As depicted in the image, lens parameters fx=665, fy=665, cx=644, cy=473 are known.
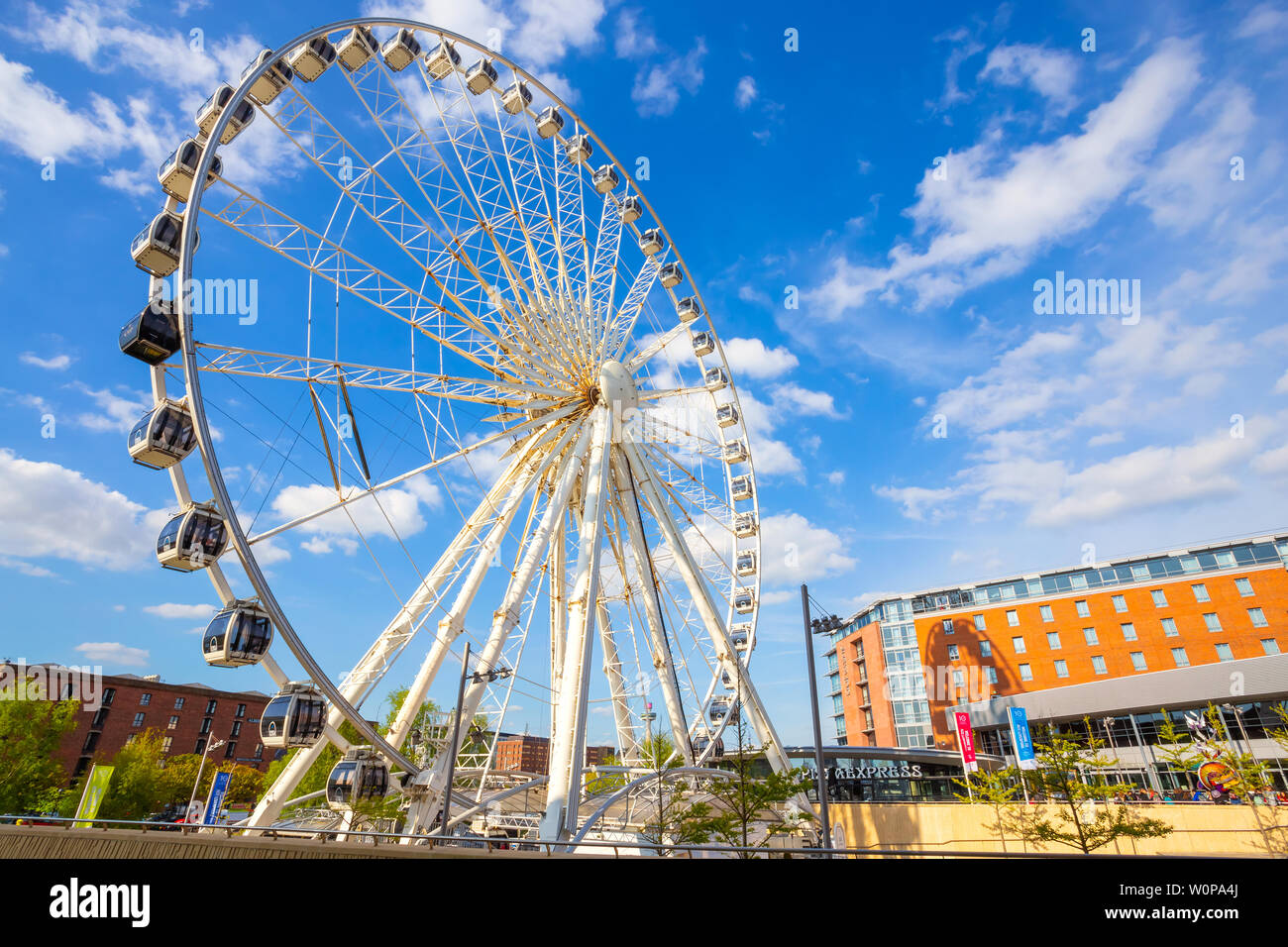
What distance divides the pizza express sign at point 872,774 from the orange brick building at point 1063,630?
33.6 ft

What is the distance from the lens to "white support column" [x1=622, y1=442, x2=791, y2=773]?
83.8ft

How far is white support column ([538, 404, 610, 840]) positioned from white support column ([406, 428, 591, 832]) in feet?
3.79

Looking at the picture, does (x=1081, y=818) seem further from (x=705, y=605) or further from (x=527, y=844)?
(x=527, y=844)

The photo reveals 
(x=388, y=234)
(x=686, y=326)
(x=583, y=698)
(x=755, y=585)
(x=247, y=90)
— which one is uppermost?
(x=686, y=326)

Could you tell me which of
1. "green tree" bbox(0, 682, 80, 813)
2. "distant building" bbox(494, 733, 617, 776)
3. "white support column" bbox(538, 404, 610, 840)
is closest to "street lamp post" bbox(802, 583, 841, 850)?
"white support column" bbox(538, 404, 610, 840)

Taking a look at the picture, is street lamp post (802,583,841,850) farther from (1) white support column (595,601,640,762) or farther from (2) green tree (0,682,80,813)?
(2) green tree (0,682,80,813)

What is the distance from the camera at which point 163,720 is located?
67250mm

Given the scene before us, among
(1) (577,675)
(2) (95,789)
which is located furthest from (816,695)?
(2) (95,789)

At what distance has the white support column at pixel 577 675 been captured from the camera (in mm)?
16156

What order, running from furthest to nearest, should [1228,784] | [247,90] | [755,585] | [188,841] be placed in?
[755,585], [1228,784], [247,90], [188,841]

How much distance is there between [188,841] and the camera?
783 cm
